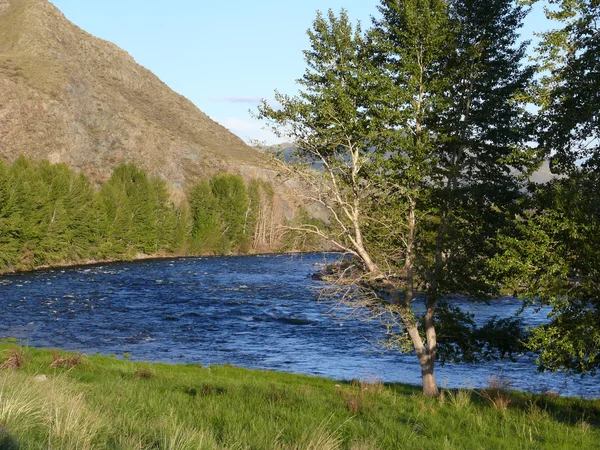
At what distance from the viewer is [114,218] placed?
96.3 meters

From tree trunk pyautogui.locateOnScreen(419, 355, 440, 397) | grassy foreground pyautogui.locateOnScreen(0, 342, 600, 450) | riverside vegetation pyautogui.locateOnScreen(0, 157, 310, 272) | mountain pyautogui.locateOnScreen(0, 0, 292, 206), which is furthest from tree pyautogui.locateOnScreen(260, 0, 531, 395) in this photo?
mountain pyautogui.locateOnScreen(0, 0, 292, 206)

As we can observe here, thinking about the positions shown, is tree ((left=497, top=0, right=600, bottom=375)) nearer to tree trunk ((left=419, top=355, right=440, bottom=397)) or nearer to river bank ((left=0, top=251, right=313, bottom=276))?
tree trunk ((left=419, top=355, right=440, bottom=397))

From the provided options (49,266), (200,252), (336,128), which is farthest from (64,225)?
(336,128)

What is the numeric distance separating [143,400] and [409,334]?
38.7 ft

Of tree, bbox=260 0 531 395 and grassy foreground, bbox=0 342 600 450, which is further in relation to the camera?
tree, bbox=260 0 531 395

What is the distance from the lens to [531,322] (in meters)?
41.9

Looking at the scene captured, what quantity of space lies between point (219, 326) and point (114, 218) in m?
58.8

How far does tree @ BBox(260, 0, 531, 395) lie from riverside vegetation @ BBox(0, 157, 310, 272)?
37208 millimetres

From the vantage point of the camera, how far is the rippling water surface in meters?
31.5

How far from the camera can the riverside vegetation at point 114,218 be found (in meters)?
74.4

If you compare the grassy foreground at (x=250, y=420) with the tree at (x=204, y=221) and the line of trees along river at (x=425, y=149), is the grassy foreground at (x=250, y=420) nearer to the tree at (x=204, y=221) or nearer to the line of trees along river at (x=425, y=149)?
the line of trees along river at (x=425, y=149)

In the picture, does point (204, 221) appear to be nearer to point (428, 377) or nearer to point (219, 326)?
point (219, 326)

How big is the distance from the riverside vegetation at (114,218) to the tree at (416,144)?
37.2m

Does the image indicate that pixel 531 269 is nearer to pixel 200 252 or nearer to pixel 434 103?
pixel 434 103
